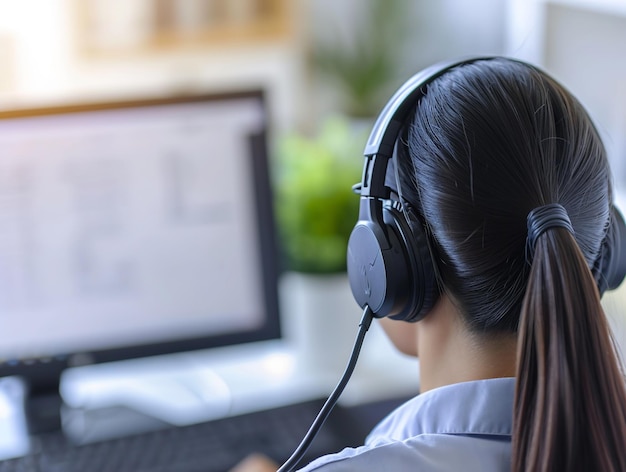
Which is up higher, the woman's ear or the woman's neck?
the woman's neck

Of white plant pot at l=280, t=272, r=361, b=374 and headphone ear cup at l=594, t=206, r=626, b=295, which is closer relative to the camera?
headphone ear cup at l=594, t=206, r=626, b=295

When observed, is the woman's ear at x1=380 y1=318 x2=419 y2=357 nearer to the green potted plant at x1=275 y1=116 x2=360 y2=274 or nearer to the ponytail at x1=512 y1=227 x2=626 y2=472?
the ponytail at x1=512 y1=227 x2=626 y2=472

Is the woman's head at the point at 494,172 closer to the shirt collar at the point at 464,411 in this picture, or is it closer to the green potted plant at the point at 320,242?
the shirt collar at the point at 464,411

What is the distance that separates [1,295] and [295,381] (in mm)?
434

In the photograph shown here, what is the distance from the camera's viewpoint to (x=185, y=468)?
0.88 metres

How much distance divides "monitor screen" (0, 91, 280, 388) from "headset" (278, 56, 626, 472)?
0.43m

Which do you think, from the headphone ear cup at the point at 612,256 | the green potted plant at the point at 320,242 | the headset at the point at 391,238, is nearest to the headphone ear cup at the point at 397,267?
the headset at the point at 391,238

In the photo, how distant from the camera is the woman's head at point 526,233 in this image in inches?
19.6

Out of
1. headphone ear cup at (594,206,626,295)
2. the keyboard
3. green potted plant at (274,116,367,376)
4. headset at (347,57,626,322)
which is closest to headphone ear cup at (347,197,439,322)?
headset at (347,57,626,322)

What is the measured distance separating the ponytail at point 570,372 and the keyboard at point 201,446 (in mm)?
450

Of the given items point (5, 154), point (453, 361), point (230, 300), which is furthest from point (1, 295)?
point (453, 361)

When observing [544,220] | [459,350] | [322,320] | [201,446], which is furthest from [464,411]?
[322,320]

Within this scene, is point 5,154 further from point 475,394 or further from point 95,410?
point 475,394

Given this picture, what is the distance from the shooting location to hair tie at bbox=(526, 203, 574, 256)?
1.67 feet
